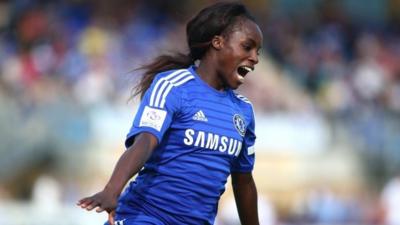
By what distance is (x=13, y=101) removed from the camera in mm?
12719

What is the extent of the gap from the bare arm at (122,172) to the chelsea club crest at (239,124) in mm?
525

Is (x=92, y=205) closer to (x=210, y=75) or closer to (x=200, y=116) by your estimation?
(x=200, y=116)

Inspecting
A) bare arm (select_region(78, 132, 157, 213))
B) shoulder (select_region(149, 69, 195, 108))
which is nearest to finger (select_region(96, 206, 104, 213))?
bare arm (select_region(78, 132, 157, 213))

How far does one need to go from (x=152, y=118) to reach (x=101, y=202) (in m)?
0.61

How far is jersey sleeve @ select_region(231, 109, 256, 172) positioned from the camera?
551 cm

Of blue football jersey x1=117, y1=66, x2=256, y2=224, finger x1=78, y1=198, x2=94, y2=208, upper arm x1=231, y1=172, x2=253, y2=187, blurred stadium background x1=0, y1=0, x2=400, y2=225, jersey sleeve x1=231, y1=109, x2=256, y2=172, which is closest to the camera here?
finger x1=78, y1=198, x2=94, y2=208

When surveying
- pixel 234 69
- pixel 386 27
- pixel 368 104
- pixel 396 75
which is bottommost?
pixel 234 69

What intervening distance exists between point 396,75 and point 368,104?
1.52m

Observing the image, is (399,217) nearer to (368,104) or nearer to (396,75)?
(368,104)

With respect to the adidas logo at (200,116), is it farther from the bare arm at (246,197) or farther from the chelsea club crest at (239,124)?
the bare arm at (246,197)

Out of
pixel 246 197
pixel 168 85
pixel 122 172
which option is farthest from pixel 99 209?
pixel 246 197

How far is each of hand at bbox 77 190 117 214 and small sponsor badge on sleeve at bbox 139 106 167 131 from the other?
499 mm

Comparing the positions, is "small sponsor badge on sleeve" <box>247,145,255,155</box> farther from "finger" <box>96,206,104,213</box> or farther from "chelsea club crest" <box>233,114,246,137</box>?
"finger" <box>96,206,104,213</box>

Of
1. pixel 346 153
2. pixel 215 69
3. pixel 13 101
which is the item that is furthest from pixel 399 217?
pixel 215 69
